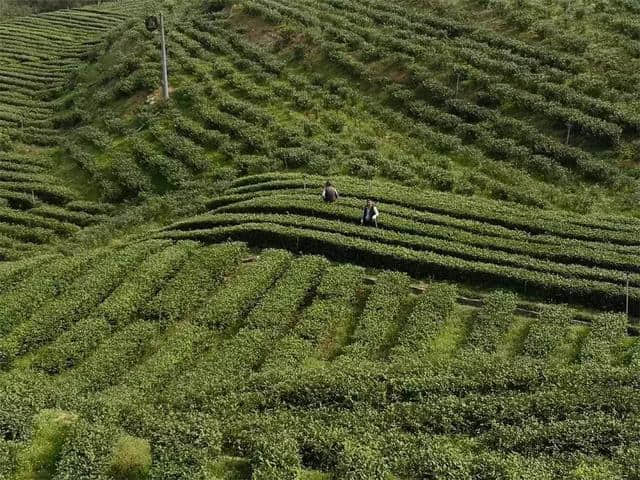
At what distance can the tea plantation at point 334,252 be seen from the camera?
1634 cm

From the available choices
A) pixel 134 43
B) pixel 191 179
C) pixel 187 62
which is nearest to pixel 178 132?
pixel 191 179

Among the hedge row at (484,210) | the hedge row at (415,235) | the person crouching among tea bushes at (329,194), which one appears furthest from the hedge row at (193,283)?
the hedge row at (484,210)

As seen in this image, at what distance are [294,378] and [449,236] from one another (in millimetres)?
11128

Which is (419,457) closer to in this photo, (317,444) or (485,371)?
(317,444)

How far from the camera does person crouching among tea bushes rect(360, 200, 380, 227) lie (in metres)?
27.7

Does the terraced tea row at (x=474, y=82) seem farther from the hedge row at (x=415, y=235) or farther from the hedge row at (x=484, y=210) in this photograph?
the hedge row at (x=415, y=235)

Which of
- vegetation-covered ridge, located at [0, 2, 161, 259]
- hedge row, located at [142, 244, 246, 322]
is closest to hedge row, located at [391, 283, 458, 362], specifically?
hedge row, located at [142, 244, 246, 322]

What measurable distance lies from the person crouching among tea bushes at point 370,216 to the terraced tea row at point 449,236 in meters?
0.38

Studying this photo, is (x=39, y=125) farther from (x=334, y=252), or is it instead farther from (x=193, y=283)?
(x=334, y=252)

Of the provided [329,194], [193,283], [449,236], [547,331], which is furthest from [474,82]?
[193,283]

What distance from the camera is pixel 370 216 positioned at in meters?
27.7

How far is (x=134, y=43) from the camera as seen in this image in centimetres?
5394

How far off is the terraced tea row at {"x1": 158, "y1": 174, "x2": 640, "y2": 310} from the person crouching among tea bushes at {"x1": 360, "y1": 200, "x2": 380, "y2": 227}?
1.24 feet

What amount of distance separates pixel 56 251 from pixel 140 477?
767 inches
